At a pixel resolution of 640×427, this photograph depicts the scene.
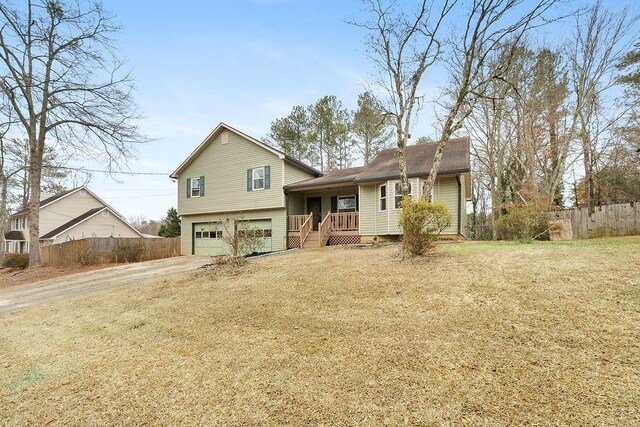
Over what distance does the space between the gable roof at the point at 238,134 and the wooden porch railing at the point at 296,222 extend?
3061 millimetres

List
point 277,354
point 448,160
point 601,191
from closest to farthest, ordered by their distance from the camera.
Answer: point 277,354 → point 448,160 → point 601,191

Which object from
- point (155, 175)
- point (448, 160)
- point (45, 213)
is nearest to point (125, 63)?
point (155, 175)

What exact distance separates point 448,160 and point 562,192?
17.8 meters

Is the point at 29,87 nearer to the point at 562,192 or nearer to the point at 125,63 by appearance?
the point at 125,63

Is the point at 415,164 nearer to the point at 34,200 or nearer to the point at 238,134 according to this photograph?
the point at 238,134

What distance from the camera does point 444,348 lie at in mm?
3539

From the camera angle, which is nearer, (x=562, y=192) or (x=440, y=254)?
(x=440, y=254)

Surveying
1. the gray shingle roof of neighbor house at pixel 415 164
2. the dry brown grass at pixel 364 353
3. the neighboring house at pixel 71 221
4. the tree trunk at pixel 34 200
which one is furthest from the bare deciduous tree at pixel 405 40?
the neighboring house at pixel 71 221


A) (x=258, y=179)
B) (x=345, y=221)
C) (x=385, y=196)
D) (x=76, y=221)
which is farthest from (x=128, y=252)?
(x=76, y=221)

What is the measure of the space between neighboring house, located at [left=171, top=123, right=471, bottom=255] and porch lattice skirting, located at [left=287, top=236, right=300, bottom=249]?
2.1 inches

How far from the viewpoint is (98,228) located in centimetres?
3209

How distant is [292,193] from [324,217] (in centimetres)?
221

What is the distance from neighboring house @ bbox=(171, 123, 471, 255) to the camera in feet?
46.6

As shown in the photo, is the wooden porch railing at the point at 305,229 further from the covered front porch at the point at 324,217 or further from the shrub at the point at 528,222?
the shrub at the point at 528,222
